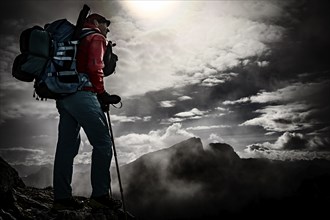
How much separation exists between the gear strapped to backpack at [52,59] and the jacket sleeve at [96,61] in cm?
17

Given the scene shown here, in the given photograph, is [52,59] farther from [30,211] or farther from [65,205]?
[30,211]

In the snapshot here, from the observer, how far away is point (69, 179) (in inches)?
220

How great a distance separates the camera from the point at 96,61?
5.32 meters

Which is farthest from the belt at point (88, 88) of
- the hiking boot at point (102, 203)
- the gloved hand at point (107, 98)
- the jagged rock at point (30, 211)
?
the jagged rock at point (30, 211)

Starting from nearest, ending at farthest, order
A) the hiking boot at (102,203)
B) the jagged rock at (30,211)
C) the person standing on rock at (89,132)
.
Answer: the jagged rock at (30,211) → the person standing on rock at (89,132) → the hiking boot at (102,203)

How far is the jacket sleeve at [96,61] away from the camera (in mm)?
5293

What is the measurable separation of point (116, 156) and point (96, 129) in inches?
37.0

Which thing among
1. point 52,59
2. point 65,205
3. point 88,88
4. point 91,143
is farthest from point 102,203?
point 52,59

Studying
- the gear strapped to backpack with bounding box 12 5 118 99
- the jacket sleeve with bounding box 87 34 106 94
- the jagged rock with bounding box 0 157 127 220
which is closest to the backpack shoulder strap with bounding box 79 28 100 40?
the gear strapped to backpack with bounding box 12 5 118 99

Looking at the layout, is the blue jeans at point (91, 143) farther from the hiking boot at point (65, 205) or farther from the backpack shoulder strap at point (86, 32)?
the backpack shoulder strap at point (86, 32)

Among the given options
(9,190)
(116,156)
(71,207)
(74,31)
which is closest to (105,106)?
(116,156)

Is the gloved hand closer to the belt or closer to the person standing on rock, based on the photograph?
the person standing on rock

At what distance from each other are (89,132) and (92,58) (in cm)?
146

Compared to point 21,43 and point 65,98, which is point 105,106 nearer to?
point 65,98
